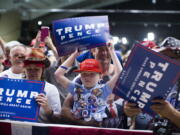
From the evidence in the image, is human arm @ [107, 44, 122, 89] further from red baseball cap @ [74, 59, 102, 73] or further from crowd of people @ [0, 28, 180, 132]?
red baseball cap @ [74, 59, 102, 73]

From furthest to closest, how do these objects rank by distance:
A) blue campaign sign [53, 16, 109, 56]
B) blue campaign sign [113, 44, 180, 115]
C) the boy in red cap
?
blue campaign sign [53, 16, 109, 56] → the boy in red cap → blue campaign sign [113, 44, 180, 115]

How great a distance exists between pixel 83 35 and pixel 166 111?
875mm

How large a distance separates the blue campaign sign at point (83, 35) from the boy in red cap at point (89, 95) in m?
0.16

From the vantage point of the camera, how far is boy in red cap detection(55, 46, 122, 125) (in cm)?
213

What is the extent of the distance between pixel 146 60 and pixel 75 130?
0.49m

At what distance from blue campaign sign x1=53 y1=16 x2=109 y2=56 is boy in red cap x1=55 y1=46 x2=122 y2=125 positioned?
159 mm

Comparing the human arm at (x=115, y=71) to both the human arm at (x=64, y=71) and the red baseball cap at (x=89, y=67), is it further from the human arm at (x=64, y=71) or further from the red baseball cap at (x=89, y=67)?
the human arm at (x=64, y=71)

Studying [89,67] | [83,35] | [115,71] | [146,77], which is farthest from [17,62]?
[146,77]

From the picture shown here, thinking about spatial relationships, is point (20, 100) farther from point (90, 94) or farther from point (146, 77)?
point (146, 77)

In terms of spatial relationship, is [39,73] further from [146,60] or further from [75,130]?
[146,60]

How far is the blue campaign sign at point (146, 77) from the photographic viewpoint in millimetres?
1720

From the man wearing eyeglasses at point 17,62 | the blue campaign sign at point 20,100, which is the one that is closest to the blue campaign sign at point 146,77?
the blue campaign sign at point 20,100

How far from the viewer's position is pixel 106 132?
1738mm

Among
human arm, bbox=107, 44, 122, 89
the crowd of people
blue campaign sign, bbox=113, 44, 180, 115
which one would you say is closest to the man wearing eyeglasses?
the crowd of people
